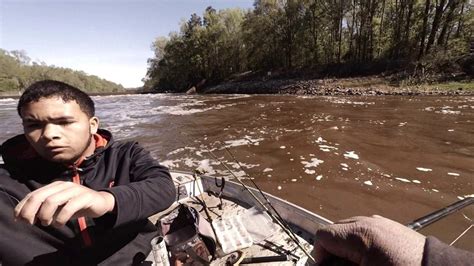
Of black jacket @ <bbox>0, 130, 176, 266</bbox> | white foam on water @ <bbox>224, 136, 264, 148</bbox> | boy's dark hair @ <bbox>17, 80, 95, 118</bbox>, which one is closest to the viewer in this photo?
black jacket @ <bbox>0, 130, 176, 266</bbox>

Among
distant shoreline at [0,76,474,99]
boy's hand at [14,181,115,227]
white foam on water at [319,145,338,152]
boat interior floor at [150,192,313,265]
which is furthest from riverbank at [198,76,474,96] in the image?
boy's hand at [14,181,115,227]

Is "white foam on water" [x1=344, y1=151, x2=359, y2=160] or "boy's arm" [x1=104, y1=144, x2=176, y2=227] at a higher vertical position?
"boy's arm" [x1=104, y1=144, x2=176, y2=227]

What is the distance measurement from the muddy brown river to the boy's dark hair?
3.75m

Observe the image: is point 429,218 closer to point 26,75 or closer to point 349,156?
point 349,156

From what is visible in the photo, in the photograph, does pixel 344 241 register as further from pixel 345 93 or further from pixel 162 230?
pixel 345 93

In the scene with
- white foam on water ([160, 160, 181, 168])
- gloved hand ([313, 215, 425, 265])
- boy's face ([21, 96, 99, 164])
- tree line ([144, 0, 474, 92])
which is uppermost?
tree line ([144, 0, 474, 92])

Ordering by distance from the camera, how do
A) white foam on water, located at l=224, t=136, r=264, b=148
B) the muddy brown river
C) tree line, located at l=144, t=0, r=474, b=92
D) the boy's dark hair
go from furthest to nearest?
tree line, located at l=144, t=0, r=474, b=92
white foam on water, located at l=224, t=136, r=264, b=148
the muddy brown river
the boy's dark hair

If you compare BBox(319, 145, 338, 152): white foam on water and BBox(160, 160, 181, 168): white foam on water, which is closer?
BBox(160, 160, 181, 168): white foam on water

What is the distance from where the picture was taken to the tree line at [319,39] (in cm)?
2834

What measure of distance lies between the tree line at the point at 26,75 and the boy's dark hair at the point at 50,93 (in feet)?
236

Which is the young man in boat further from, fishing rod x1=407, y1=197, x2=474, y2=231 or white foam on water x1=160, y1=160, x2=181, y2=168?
white foam on water x1=160, y1=160, x2=181, y2=168

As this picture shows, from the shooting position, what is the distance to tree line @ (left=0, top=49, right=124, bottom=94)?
81006 millimetres

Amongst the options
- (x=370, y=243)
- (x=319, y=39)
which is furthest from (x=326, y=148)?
(x=319, y=39)

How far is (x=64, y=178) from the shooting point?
192 cm
